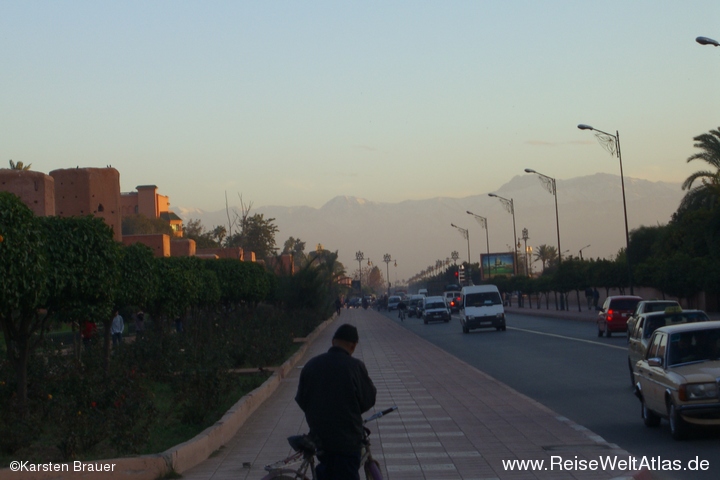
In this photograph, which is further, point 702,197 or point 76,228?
point 702,197

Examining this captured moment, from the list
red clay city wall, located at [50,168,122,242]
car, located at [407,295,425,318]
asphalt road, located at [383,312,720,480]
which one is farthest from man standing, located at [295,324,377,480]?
car, located at [407,295,425,318]

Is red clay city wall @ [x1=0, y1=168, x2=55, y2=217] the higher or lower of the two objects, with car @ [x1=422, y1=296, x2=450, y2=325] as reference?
higher

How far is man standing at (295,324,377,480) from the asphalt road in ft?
13.0

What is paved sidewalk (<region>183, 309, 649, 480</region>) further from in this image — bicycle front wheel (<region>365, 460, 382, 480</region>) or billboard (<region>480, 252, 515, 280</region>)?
billboard (<region>480, 252, 515, 280</region>)

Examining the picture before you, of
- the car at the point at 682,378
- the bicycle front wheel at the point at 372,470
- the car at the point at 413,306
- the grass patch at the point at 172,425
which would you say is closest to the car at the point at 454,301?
the car at the point at 413,306

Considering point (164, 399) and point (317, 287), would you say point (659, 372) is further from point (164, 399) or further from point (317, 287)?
point (317, 287)

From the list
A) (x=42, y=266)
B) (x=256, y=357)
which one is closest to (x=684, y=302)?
(x=256, y=357)

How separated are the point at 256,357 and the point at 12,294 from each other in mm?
12652

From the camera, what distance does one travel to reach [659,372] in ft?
36.4

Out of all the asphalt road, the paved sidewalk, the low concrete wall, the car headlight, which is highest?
the car headlight

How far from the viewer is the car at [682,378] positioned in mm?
10102

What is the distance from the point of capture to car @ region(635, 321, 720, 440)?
10.1 meters

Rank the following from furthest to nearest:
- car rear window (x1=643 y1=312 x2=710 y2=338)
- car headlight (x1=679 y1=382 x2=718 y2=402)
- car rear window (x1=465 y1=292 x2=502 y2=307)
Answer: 1. car rear window (x1=465 y1=292 x2=502 y2=307)
2. car rear window (x1=643 y1=312 x2=710 y2=338)
3. car headlight (x1=679 y1=382 x2=718 y2=402)

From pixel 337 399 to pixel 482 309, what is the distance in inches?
1482
